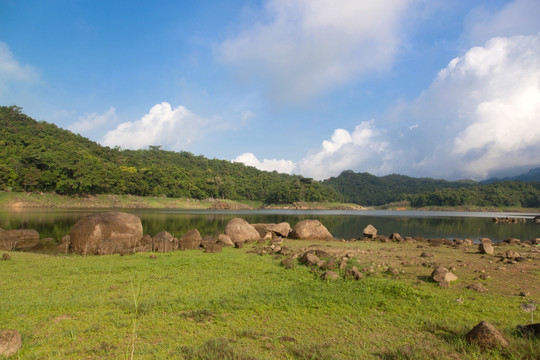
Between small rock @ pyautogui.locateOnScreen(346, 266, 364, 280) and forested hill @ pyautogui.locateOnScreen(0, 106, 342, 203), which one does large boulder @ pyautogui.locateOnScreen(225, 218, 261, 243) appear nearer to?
small rock @ pyautogui.locateOnScreen(346, 266, 364, 280)

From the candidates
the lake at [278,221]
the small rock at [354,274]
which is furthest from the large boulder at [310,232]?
the small rock at [354,274]

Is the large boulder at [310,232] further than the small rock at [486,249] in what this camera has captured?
Yes

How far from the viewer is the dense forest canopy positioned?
7469 cm

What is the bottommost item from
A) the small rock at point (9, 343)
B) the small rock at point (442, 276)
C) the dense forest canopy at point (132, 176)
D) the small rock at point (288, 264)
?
the small rock at point (288, 264)

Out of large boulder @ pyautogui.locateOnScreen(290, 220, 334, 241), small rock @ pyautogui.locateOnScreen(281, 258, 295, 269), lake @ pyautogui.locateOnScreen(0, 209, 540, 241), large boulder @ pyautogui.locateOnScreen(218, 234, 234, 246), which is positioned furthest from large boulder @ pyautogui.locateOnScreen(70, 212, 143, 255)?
large boulder @ pyautogui.locateOnScreen(290, 220, 334, 241)

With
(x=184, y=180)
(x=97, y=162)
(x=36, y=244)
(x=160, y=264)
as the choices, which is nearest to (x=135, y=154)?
(x=184, y=180)

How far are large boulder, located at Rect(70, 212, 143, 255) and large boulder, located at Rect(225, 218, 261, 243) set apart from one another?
6.62 metres

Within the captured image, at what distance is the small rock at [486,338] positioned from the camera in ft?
17.3

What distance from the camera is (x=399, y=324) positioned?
6.72 meters

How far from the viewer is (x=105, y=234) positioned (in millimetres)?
17250

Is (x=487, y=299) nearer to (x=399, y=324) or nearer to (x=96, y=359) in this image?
(x=399, y=324)

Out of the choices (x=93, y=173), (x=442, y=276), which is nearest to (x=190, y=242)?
(x=442, y=276)

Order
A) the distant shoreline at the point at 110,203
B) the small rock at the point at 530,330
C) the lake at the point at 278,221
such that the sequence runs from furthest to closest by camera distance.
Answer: the distant shoreline at the point at 110,203
the lake at the point at 278,221
the small rock at the point at 530,330

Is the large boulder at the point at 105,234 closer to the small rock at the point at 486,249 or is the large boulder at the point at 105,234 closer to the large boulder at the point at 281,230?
the large boulder at the point at 281,230
